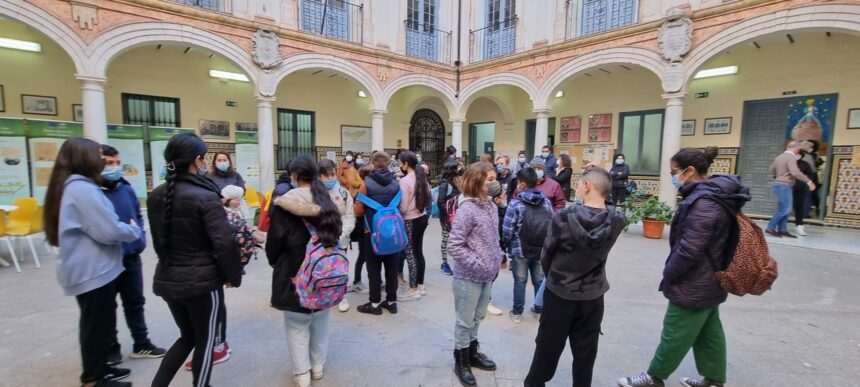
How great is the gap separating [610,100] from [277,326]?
11468 millimetres

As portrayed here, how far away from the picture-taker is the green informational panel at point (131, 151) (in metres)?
8.39

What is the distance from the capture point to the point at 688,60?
810 cm

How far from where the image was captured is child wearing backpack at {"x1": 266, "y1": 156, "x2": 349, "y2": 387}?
231 centimetres

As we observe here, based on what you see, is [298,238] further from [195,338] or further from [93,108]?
[93,108]

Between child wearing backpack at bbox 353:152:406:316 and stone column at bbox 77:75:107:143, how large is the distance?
22.5 feet

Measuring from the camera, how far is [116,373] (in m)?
2.59

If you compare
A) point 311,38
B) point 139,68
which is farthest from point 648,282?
point 139,68

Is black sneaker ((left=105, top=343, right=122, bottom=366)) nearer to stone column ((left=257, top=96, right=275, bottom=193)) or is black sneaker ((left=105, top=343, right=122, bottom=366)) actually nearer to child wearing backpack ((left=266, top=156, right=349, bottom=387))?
child wearing backpack ((left=266, top=156, right=349, bottom=387))

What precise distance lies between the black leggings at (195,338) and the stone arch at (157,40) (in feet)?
25.2

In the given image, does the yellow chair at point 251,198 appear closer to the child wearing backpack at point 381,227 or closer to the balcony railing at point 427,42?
the child wearing backpack at point 381,227

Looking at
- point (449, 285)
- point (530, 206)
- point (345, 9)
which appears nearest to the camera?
point (530, 206)

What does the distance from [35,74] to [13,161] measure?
256 centimetres

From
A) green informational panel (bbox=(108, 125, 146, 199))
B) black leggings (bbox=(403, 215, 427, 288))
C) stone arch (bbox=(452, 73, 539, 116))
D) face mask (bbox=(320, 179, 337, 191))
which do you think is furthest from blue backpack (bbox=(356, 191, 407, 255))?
stone arch (bbox=(452, 73, 539, 116))

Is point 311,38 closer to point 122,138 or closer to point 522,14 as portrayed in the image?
point 122,138
